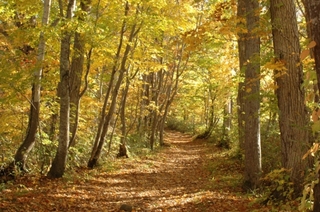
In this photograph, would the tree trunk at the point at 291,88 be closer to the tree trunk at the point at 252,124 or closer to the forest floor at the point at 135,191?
the forest floor at the point at 135,191

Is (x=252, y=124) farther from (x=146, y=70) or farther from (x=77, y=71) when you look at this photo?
(x=146, y=70)

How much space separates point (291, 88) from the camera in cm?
602

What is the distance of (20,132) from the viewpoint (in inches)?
423

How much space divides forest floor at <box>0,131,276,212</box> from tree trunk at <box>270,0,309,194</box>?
47.8 inches

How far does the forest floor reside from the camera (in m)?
6.90

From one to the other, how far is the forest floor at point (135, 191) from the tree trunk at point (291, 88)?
121cm

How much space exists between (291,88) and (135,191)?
18.3 feet

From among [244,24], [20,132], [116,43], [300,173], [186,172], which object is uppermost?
[116,43]

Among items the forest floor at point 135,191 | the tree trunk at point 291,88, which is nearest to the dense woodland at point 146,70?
the tree trunk at point 291,88

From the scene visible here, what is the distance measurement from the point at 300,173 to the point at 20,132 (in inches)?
358

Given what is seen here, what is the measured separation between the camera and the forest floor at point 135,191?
690cm

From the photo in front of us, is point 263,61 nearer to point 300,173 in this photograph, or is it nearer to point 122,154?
point 300,173

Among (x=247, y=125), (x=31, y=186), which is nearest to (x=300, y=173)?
(x=247, y=125)

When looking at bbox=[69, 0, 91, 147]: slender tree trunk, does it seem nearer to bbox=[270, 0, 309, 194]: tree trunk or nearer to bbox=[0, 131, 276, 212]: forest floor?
bbox=[0, 131, 276, 212]: forest floor
